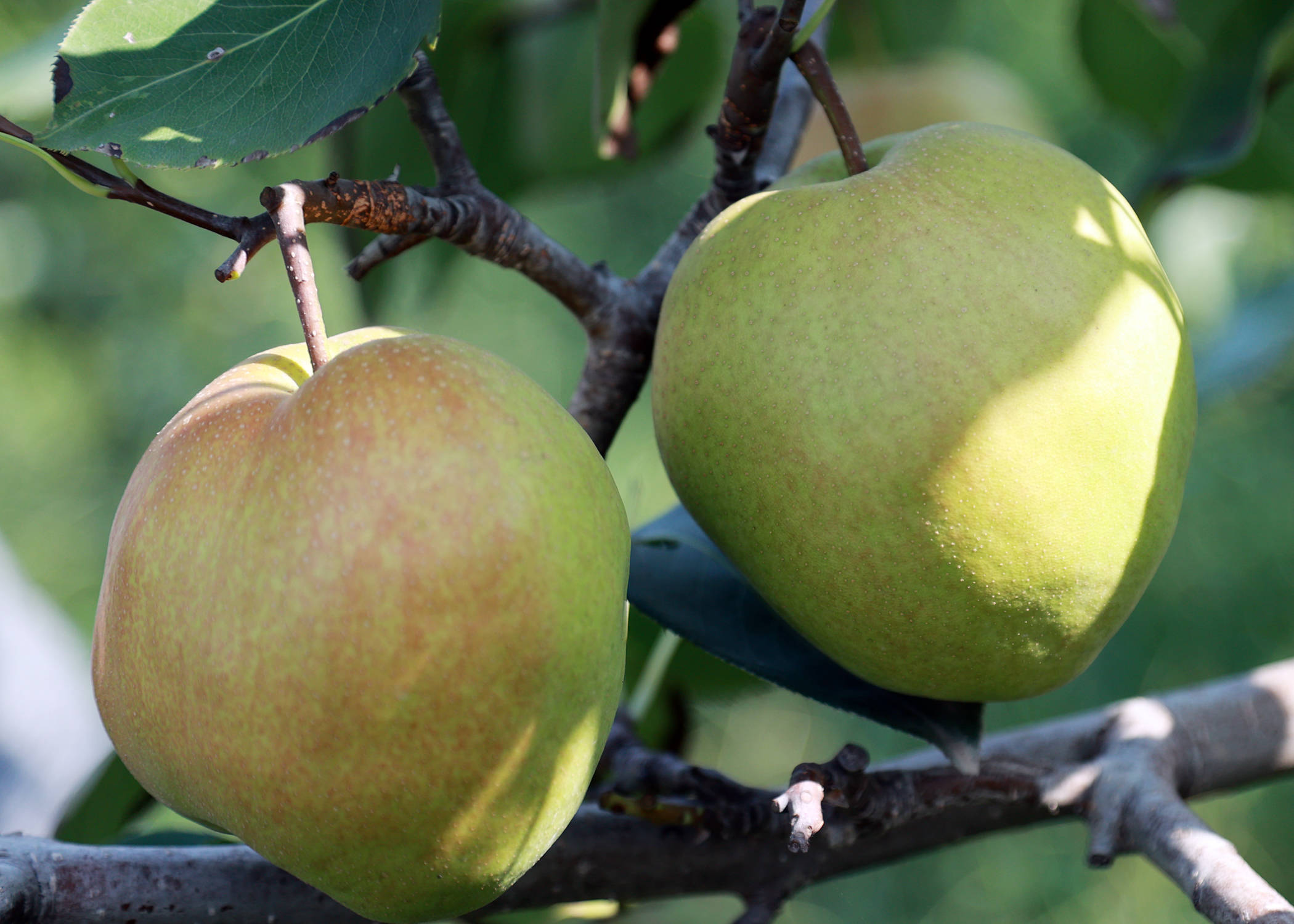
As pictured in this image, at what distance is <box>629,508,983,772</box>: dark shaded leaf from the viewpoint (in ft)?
1.39

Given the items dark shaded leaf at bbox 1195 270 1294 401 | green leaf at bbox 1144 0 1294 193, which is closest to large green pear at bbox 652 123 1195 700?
green leaf at bbox 1144 0 1294 193

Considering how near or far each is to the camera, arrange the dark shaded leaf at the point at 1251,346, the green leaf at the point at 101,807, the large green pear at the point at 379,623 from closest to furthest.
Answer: the large green pear at the point at 379,623 < the green leaf at the point at 101,807 < the dark shaded leaf at the point at 1251,346

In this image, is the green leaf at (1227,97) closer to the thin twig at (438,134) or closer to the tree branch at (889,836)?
the tree branch at (889,836)

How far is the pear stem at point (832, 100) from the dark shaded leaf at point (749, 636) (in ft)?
0.60

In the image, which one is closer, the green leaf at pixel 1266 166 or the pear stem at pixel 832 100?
the pear stem at pixel 832 100

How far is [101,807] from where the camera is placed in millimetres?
533

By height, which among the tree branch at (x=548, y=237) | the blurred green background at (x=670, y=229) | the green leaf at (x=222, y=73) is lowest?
the blurred green background at (x=670, y=229)

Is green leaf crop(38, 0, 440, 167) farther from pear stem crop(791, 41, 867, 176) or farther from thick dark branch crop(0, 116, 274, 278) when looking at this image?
pear stem crop(791, 41, 867, 176)

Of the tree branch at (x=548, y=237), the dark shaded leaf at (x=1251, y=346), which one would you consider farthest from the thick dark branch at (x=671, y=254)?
the dark shaded leaf at (x=1251, y=346)

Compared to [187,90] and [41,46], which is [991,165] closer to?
[187,90]

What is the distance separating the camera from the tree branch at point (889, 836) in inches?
14.4

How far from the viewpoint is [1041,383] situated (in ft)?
1.11

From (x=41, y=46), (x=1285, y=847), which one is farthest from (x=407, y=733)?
(x=1285, y=847)

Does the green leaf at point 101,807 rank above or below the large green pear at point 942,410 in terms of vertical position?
below
